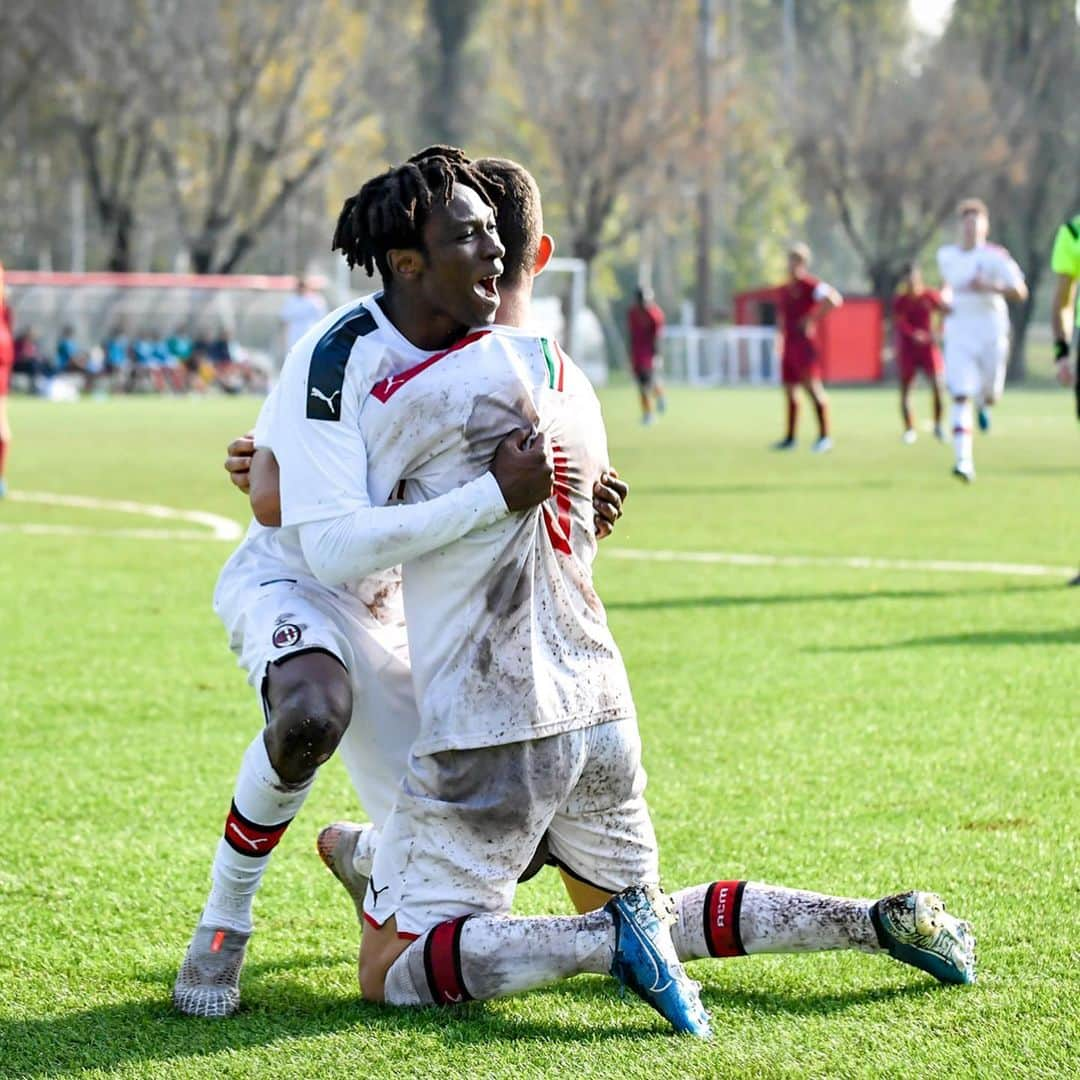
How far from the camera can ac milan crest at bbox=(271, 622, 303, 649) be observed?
3.91 m

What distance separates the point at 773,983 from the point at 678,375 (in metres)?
53.6

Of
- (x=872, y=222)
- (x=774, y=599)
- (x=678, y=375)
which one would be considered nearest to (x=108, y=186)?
(x=678, y=375)

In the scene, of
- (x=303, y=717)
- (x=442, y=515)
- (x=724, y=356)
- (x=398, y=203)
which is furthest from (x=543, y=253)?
(x=724, y=356)

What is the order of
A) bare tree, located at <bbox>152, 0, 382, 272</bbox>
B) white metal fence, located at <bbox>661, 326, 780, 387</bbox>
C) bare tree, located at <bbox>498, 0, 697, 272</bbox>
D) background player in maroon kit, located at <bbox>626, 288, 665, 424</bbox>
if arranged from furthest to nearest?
bare tree, located at <bbox>498, 0, 697, 272</bbox> < white metal fence, located at <bbox>661, 326, 780, 387</bbox> < bare tree, located at <bbox>152, 0, 382, 272</bbox> < background player in maroon kit, located at <bbox>626, 288, 665, 424</bbox>

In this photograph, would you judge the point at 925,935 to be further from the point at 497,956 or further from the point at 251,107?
the point at 251,107

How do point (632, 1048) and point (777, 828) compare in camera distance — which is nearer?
point (632, 1048)

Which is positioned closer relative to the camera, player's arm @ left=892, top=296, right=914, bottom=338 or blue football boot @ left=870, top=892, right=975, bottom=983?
blue football boot @ left=870, top=892, right=975, bottom=983

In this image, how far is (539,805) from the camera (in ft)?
12.6

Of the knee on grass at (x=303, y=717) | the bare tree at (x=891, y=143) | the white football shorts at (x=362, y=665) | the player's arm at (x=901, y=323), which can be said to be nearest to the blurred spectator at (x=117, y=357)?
the player's arm at (x=901, y=323)

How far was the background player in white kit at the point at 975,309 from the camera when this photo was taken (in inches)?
709

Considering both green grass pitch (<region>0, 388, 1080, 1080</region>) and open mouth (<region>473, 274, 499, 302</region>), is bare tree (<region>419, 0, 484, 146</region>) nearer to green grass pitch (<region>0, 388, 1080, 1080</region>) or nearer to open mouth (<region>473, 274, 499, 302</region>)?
green grass pitch (<region>0, 388, 1080, 1080</region>)

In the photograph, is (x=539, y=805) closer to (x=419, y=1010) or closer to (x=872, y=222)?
(x=419, y=1010)

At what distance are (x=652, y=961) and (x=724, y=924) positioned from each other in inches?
14.2

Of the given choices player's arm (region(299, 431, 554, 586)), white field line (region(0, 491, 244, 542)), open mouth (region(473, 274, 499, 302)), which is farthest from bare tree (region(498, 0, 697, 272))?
player's arm (region(299, 431, 554, 586))
